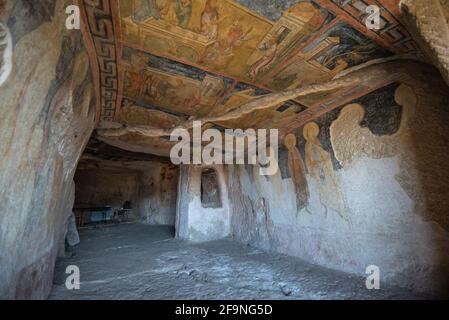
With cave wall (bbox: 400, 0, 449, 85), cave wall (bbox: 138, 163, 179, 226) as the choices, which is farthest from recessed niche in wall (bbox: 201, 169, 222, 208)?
cave wall (bbox: 400, 0, 449, 85)

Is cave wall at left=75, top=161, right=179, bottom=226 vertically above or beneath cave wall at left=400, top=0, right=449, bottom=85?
beneath

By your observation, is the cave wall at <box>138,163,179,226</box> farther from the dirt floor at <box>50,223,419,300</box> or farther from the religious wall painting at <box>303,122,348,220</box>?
the religious wall painting at <box>303,122,348,220</box>

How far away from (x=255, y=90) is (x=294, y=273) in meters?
2.96

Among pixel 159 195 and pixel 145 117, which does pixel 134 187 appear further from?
pixel 145 117

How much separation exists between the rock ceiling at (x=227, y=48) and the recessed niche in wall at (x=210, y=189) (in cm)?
→ 376

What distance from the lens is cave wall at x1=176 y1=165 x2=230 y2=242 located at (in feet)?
20.1

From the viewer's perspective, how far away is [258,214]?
5.46 meters

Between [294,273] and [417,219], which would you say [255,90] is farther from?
[294,273]

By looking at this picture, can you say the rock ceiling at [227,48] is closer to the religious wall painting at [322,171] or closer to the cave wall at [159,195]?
the religious wall painting at [322,171]

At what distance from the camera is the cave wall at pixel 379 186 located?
8.07 feet

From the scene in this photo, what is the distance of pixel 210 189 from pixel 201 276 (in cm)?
397

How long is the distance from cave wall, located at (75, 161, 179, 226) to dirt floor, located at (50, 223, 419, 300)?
411 centimetres

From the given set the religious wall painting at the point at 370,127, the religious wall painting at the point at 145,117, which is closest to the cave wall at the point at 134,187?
the religious wall painting at the point at 145,117
